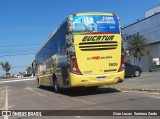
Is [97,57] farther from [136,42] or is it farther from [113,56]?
[136,42]

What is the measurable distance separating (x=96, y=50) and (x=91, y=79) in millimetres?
1457

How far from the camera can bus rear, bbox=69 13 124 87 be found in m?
17.0

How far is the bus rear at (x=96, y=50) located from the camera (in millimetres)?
17000

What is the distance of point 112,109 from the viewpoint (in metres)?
11.4

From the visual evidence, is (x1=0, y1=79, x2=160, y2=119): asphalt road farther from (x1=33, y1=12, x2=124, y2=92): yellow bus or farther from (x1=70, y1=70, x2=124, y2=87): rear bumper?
(x1=33, y1=12, x2=124, y2=92): yellow bus

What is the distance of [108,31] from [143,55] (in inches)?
1375

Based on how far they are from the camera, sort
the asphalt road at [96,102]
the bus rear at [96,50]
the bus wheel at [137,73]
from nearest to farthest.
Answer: the asphalt road at [96,102]
the bus rear at [96,50]
the bus wheel at [137,73]

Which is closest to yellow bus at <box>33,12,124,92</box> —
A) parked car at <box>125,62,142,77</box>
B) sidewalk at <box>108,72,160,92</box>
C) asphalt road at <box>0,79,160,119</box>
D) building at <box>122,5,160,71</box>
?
asphalt road at <box>0,79,160,119</box>

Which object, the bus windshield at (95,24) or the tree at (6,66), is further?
the tree at (6,66)

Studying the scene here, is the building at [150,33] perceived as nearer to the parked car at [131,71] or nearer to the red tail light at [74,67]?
the parked car at [131,71]

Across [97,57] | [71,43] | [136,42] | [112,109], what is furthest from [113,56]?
[136,42]

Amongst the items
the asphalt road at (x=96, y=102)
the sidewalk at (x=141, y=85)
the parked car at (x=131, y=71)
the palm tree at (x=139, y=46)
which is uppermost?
the palm tree at (x=139, y=46)

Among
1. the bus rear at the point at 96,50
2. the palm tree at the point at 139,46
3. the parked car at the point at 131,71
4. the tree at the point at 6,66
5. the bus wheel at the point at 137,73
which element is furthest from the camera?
the tree at the point at 6,66

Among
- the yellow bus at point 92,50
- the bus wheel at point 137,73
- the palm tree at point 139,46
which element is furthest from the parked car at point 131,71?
the palm tree at point 139,46
